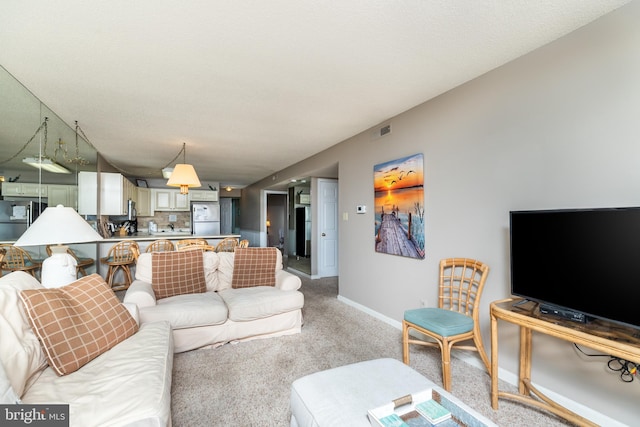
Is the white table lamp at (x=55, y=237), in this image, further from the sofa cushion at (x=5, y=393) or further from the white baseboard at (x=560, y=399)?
the white baseboard at (x=560, y=399)

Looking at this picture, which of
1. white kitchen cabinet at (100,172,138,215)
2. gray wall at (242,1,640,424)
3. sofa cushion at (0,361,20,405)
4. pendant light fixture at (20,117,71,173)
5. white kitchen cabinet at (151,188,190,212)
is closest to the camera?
sofa cushion at (0,361,20,405)

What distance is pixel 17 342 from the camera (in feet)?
4.42

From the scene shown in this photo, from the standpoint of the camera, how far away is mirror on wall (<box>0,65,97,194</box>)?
2398mm

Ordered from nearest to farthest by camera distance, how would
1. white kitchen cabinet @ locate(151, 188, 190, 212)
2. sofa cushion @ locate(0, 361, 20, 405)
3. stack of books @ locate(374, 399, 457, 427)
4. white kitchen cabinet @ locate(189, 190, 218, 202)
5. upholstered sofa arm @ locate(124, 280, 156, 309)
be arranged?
1. sofa cushion @ locate(0, 361, 20, 405)
2. stack of books @ locate(374, 399, 457, 427)
3. upholstered sofa arm @ locate(124, 280, 156, 309)
4. white kitchen cabinet @ locate(151, 188, 190, 212)
5. white kitchen cabinet @ locate(189, 190, 218, 202)

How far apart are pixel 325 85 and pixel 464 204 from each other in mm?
1616

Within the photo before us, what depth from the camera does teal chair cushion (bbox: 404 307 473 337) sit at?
201 cm

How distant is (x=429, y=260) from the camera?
286cm

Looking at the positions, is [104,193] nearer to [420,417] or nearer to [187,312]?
[187,312]

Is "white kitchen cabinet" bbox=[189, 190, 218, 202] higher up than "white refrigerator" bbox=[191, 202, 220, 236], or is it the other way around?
"white kitchen cabinet" bbox=[189, 190, 218, 202]

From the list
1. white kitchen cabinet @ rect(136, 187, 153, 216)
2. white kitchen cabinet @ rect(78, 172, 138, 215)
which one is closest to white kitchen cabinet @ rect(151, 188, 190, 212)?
white kitchen cabinet @ rect(136, 187, 153, 216)

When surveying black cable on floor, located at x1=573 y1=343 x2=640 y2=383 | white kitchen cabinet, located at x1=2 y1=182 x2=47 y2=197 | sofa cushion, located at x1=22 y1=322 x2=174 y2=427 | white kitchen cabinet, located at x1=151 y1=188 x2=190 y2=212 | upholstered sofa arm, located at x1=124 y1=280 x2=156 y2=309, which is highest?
white kitchen cabinet, located at x1=151 y1=188 x2=190 y2=212

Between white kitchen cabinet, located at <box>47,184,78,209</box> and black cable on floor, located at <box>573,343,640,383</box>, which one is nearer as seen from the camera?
black cable on floor, located at <box>573,343,640,383</box>

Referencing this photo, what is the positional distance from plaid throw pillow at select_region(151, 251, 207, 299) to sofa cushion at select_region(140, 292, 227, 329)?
0.45ft

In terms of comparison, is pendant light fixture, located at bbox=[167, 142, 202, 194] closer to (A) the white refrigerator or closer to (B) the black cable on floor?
(A) the white refrigerator
